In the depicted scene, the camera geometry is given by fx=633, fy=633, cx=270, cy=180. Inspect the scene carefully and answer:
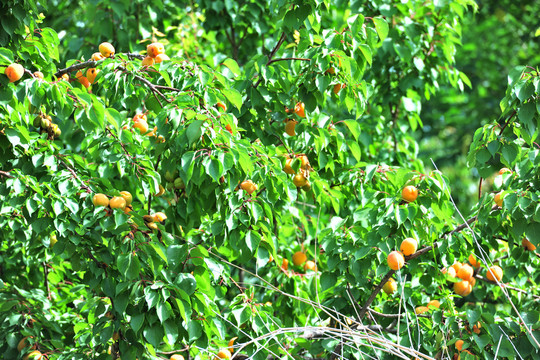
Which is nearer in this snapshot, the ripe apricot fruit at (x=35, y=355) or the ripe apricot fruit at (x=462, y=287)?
the ripe apricot fruit at (x=35, y=355)

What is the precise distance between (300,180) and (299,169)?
40 mm

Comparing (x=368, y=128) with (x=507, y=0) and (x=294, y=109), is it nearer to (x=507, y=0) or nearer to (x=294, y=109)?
(x=294, y=109)

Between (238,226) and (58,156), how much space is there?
71cm

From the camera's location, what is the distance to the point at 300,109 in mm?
2445

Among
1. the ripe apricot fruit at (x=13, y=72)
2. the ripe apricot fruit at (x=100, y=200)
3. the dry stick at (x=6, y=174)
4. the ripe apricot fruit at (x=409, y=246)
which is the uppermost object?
the ripe apricot fruit at (x=13, y=72)

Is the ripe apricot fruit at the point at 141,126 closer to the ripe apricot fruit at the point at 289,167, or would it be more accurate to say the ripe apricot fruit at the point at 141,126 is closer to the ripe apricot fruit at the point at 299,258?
the ripe apricot fruit at the point at 289,167

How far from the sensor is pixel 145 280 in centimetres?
190

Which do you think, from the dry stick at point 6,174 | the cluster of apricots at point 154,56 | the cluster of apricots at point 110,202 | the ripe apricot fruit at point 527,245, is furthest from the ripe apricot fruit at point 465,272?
the dry stick at point 6,174

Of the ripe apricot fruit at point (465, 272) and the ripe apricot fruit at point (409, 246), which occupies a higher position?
the ripe apricot fruit at point (409, 246)

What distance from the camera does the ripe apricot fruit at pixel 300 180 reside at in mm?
2293

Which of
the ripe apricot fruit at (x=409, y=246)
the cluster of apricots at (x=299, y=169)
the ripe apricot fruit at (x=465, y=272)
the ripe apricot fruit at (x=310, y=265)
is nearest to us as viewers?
the ripe apricot fruit at (x=409, y=246)

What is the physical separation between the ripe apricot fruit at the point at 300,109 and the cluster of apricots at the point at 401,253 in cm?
67

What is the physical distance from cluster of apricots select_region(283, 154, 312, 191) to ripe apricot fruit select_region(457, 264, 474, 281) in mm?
678

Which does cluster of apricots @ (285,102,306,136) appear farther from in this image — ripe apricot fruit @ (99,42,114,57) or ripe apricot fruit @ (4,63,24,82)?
ripe apricot fruit @ (4,63,24,82)
